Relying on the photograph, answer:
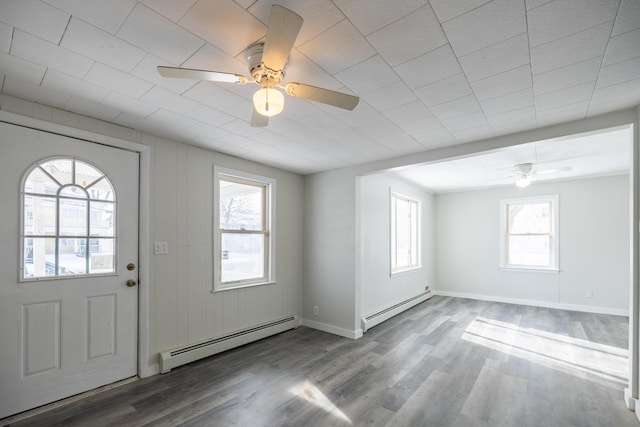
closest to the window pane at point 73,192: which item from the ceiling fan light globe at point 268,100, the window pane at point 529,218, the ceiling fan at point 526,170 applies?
the ceiling fan light globe at point 268,100

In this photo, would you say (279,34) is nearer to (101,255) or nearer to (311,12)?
(311,12)

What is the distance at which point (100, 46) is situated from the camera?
1.64 metres

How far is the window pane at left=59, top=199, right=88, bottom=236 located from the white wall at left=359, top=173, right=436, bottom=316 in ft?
10.4

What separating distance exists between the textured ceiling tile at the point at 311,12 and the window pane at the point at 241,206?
2605 mm

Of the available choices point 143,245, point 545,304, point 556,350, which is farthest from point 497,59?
point 545,304

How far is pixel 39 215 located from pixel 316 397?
8.90ft

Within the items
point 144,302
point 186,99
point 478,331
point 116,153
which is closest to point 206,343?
point 144,302

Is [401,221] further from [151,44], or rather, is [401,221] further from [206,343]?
[151,44]

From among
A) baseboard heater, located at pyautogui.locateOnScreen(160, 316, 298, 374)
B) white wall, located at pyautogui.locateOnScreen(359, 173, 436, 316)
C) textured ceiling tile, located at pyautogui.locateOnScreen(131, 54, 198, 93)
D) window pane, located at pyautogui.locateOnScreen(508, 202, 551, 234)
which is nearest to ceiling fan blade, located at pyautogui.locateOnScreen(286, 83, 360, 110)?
textured ceiling tile, located at pyautogui.locateOnScreen(131, 54, 198, 93)

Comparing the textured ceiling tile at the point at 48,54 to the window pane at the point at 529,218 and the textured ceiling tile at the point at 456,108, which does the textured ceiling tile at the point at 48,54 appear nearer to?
the textured ceiling tile at the point at 456,108

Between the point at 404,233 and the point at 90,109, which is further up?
the point at 90,109

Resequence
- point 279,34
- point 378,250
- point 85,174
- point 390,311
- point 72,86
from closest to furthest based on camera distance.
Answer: point 279,34 < point 72,86 < point 85,174 < point 378,250 < point 390,311

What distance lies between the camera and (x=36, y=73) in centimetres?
192

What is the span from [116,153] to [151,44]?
5.28 ft
